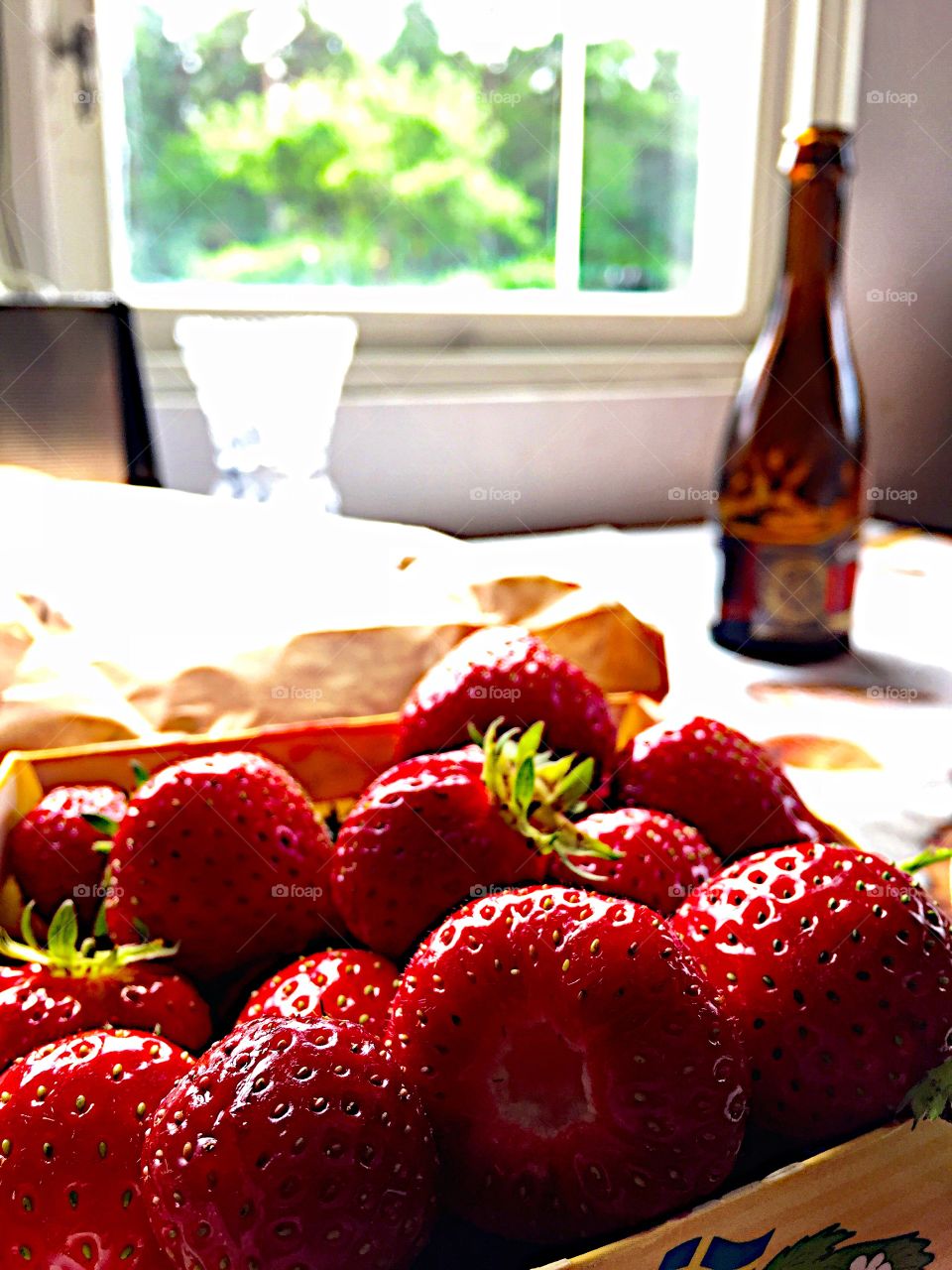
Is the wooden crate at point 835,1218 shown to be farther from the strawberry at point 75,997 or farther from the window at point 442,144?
the window at point 442,144

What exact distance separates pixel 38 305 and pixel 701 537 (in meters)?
0.84

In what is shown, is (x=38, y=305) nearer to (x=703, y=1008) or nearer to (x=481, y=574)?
(x=481, y=574)

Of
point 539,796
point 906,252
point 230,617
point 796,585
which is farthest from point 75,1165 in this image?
point 906,252

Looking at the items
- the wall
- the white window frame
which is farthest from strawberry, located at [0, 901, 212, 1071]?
the wall

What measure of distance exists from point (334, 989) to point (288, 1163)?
0.32 feet

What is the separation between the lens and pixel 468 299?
1.66 metres

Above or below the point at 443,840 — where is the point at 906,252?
above

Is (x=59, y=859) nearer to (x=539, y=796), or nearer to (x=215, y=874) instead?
(x=215, y=874)

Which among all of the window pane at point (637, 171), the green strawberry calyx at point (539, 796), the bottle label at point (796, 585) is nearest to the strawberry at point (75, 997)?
the green strawberry calyx at point (539, 796)

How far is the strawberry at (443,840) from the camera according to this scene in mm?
367

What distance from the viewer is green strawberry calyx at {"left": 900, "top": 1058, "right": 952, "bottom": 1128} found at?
30 cm

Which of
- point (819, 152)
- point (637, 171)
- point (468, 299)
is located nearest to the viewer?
point (819, 152)

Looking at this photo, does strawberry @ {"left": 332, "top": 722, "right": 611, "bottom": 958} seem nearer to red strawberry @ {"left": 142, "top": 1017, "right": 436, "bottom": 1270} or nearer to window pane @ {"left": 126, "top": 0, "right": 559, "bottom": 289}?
red strawberry @ {"left": 142, "top": 1017, "right": 436, "bottom": 1270}

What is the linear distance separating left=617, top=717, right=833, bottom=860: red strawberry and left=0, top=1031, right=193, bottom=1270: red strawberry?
219mm
